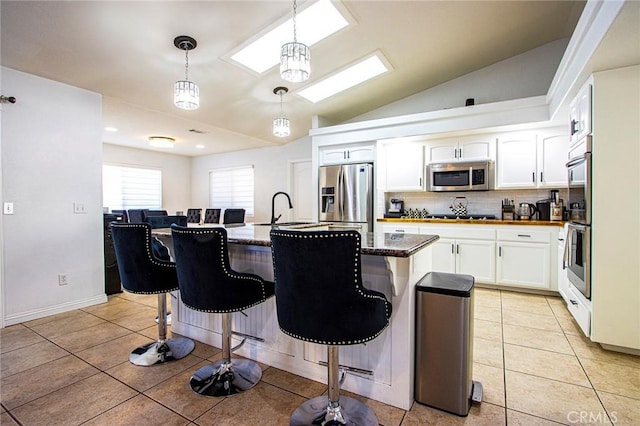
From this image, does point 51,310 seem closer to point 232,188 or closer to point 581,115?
point 232,188

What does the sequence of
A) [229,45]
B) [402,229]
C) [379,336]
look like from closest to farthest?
[379,336]
[229,45]
[402,229]

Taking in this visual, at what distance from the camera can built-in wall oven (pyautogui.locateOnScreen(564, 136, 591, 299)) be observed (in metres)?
2.30

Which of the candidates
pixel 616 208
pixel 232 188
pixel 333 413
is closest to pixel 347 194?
pixel 616 208

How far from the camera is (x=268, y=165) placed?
271 inches

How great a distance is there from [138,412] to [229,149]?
20.3ft

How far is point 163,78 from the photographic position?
3.42 m

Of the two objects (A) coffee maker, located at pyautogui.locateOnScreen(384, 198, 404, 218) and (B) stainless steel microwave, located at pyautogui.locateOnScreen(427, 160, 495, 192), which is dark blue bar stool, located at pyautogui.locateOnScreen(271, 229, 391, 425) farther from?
(A) coffee maker, located at pyautogui.locateOnScreen(384, 198, 404, 218)

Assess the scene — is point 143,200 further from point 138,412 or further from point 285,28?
point 138,412

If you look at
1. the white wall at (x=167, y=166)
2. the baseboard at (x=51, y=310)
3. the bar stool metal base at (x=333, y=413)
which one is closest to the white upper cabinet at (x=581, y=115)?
the bar stool metal base at (x=333, y=413)

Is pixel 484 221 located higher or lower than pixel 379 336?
higher

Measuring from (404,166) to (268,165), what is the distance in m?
3.32

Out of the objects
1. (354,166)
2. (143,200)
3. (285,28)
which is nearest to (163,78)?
(285,28)

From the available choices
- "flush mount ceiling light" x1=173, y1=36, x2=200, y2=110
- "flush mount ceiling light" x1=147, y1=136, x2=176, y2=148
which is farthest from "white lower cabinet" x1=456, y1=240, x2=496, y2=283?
"flush mount ceiling light" x1=147, y1=136, x2=176, y2=148

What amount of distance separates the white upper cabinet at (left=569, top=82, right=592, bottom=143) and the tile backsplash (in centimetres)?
148
